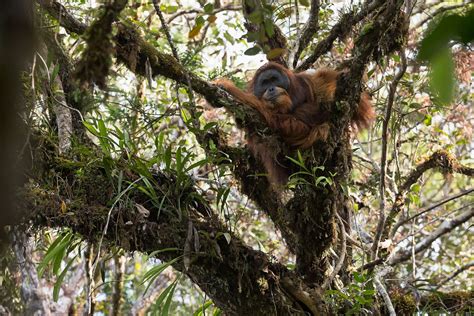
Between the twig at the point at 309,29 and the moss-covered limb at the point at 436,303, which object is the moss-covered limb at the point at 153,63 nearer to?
the twig at the point at 309,29

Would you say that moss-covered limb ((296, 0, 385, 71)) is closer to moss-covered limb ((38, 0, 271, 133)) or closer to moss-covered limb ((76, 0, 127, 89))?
moss-covered limb ((38, 0, 271, 133))

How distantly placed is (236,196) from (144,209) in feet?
10.8

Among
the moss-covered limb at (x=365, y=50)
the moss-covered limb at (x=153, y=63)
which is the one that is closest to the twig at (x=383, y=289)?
the moss-covered limb at (x=365, y=50)

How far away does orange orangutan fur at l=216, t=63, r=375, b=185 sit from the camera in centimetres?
412

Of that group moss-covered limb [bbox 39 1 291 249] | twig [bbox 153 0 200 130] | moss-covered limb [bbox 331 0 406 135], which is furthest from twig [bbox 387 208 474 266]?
twig [bbox 153 0 200 130]

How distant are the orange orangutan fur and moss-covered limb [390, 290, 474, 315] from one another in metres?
1.31

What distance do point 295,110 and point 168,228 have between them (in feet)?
5.95

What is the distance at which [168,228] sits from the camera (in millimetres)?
3439

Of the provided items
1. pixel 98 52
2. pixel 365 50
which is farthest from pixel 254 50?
Answer: pixel 98 52

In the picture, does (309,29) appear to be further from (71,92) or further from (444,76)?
(444,76)

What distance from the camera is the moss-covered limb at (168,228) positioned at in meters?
3.34

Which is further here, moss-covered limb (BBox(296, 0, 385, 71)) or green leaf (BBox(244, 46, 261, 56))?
moss-covered limb (BBox(296, 0, 385, 71))

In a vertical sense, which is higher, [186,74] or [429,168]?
[429,168]

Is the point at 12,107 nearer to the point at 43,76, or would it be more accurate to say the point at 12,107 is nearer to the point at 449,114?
the point at 43,76
